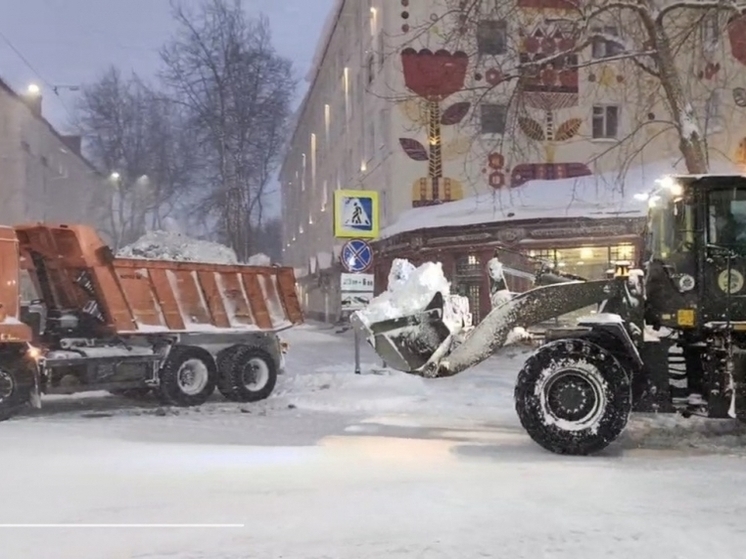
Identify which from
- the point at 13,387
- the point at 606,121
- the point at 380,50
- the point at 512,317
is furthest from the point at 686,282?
the point at 380,50

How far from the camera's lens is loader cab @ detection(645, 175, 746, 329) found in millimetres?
9211

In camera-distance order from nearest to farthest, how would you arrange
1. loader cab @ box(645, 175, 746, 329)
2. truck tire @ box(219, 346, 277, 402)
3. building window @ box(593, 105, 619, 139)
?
loader cab @ box(645, 175, 746, 329), truck tire @ box(219, 346, 277, 402), building window @ box(593, 105, 619, 139)

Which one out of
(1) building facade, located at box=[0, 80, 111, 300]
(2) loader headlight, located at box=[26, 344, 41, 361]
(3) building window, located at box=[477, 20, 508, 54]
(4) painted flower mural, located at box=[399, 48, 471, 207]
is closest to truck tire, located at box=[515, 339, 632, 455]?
(2) loader headlight, located at box=[26, 344, 41, 361]

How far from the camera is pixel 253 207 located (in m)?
39.9

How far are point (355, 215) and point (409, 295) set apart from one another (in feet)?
17.5

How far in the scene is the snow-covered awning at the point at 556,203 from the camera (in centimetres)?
2308

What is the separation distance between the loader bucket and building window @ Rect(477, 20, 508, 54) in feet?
25.0

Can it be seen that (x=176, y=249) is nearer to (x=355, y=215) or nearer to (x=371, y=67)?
(x=371, y=67)

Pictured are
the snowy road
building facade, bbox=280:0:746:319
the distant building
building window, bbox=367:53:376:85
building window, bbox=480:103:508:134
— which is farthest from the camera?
the distant building

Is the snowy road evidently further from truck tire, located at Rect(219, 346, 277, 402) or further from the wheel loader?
truck tire, located at Rect(219, 346, 277, 402)

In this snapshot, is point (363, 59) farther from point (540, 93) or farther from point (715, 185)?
point (715, 185)

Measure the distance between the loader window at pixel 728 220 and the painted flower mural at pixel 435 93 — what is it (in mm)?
18805

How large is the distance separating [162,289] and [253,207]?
1037 inches

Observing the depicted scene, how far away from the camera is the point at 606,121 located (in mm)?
29266
